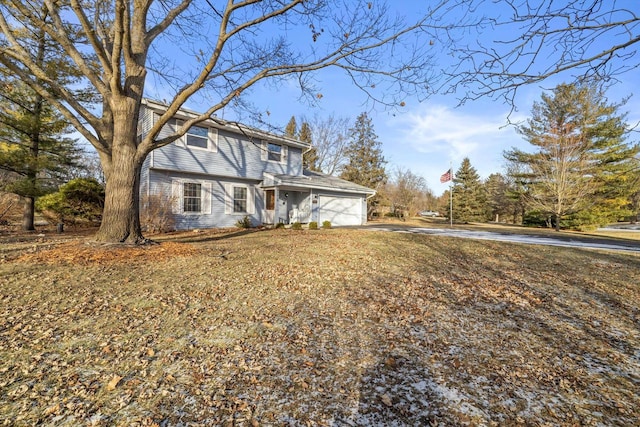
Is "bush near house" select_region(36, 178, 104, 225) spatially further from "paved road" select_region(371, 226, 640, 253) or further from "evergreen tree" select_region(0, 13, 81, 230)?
"paved road" select_region(371, 226, 640, 253)

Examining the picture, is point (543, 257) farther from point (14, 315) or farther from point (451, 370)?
point (14, 315)

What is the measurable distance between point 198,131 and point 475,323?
530 inches

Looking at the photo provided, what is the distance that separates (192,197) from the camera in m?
13.5

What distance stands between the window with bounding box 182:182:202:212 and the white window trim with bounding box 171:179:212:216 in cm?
9

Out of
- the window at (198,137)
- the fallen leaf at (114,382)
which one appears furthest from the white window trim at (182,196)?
the fallen leaf at (114,382)

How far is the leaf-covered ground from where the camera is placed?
6.92 ft

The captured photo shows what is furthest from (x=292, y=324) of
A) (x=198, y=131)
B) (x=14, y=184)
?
(x=14, y=184)

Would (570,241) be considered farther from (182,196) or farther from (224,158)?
(182,196)

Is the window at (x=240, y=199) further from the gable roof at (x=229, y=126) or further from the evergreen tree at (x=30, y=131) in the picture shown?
the evergreen tree at (x=30, y=131)

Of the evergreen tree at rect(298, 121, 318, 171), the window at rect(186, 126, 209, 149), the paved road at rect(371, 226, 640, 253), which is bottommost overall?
the paved road at rect(371, 226, 640, 253)

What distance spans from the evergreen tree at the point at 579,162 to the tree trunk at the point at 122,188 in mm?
23310

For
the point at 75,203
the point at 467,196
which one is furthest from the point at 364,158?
the point at 75,203

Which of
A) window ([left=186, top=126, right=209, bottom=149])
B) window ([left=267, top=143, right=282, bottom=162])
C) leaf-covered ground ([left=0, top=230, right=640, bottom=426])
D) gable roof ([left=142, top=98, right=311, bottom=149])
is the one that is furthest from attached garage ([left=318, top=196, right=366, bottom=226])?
leaf-covered ground ([left=0, top=230, right=640, bottom=426])

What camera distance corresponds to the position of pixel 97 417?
76.3 inches
